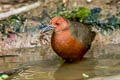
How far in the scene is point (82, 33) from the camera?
25.8 ft

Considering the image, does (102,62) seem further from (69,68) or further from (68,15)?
(68,15)

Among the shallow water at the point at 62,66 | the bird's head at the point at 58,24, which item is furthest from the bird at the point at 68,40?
the shallow water at the point at 62,66

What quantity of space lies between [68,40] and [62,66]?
1.66 ft

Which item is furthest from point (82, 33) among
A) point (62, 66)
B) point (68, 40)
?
point (62, 66)

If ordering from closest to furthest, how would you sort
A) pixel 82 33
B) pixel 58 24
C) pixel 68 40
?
pixel 68 40 → pixel 58 24 → pixel 82 33

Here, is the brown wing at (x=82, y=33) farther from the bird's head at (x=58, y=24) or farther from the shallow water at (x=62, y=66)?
the shallow water at (x=62, y=66)

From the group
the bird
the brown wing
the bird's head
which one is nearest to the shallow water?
the bird

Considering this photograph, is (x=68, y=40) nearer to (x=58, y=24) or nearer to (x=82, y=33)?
(x=58, y=24)

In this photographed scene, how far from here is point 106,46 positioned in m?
8.45

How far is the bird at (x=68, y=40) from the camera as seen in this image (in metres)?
7.45

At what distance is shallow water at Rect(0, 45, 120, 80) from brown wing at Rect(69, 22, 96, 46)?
339 millimetres

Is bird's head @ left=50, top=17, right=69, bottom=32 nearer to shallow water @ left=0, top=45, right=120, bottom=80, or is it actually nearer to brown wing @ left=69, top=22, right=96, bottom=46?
brown wing @ left=69, top=22, right=96, bottom=46

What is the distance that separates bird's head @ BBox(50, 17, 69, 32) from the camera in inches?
299

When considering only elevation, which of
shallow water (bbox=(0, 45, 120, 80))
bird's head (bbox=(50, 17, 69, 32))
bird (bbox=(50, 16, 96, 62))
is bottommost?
shallow water (bbox=(0, 45, 120, 80))
